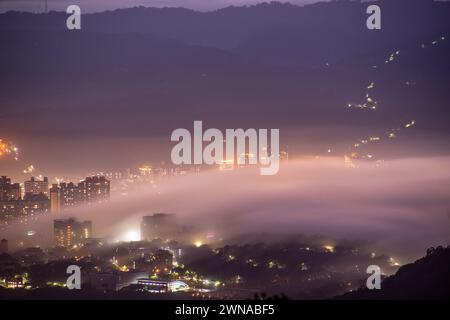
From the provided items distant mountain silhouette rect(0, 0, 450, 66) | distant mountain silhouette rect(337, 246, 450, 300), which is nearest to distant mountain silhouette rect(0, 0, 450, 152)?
distant mountain silhouette rect(0, 0, 450, 66)

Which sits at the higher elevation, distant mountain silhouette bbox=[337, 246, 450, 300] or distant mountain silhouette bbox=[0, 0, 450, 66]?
distant mountain silhouette bbox=[0, 0, 450, 66]

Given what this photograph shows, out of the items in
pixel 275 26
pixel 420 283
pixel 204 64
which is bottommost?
pixel 420 283

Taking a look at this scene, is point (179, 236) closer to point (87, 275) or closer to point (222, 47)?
point (87, 275)

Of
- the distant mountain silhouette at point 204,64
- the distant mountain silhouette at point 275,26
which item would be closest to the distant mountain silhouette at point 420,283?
the distant mountain silhouette at point 204,64

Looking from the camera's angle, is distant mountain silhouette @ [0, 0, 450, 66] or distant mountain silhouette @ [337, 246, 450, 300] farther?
distant mountain silhouette @ [0, 0, 450, 66]

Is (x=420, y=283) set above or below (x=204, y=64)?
below

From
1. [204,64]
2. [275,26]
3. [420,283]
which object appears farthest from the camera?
[275,26]

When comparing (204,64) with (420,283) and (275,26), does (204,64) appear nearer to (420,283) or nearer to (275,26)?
(275,26)

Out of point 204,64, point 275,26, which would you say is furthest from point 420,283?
point 275,26

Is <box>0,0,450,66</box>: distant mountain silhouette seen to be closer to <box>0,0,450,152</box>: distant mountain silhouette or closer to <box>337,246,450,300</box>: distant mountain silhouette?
<box>0,0,450,152</box>: distant mountain silhouette

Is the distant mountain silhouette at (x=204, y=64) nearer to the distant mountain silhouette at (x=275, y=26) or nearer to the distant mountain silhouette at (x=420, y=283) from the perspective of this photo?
the distant mountain silhouette at (x=275, y=26)

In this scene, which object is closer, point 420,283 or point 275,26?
point 420,283
